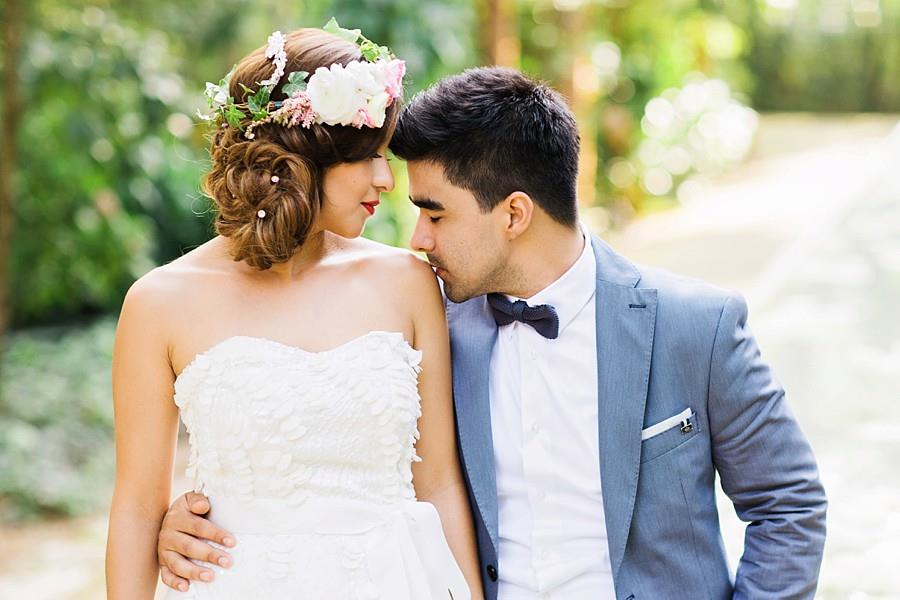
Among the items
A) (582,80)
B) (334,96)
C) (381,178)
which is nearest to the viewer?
(334,96)

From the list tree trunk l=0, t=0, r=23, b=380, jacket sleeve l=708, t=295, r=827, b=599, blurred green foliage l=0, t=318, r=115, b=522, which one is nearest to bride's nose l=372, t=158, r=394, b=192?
jacket sleeve l=708, t=295, r=827, b=599

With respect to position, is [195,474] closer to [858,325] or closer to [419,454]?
[419,454]

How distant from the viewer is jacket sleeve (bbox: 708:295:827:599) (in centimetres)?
227

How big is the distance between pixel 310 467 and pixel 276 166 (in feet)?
1.94

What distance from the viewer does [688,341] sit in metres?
2.29

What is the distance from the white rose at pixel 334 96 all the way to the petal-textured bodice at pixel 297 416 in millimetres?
440

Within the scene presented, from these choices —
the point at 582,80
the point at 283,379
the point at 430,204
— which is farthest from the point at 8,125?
the point at 582,80

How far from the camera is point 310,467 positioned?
7.26 feet

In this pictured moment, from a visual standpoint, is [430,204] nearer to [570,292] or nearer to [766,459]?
[570,292]

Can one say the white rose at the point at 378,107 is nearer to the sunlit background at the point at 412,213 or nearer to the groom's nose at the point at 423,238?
the groom's nose at the point at 423,238

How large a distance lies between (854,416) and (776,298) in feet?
2.92

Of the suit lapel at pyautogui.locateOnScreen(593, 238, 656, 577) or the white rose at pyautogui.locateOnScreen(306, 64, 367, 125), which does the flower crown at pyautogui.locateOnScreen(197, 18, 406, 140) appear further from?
the suit lapel at pyautogui.locateOnScreen(593, 238, 656, 577)

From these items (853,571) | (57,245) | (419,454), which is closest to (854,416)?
(853,571)

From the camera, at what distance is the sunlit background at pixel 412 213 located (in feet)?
13.9
